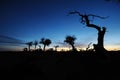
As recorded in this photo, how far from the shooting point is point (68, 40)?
6994 centimetres
